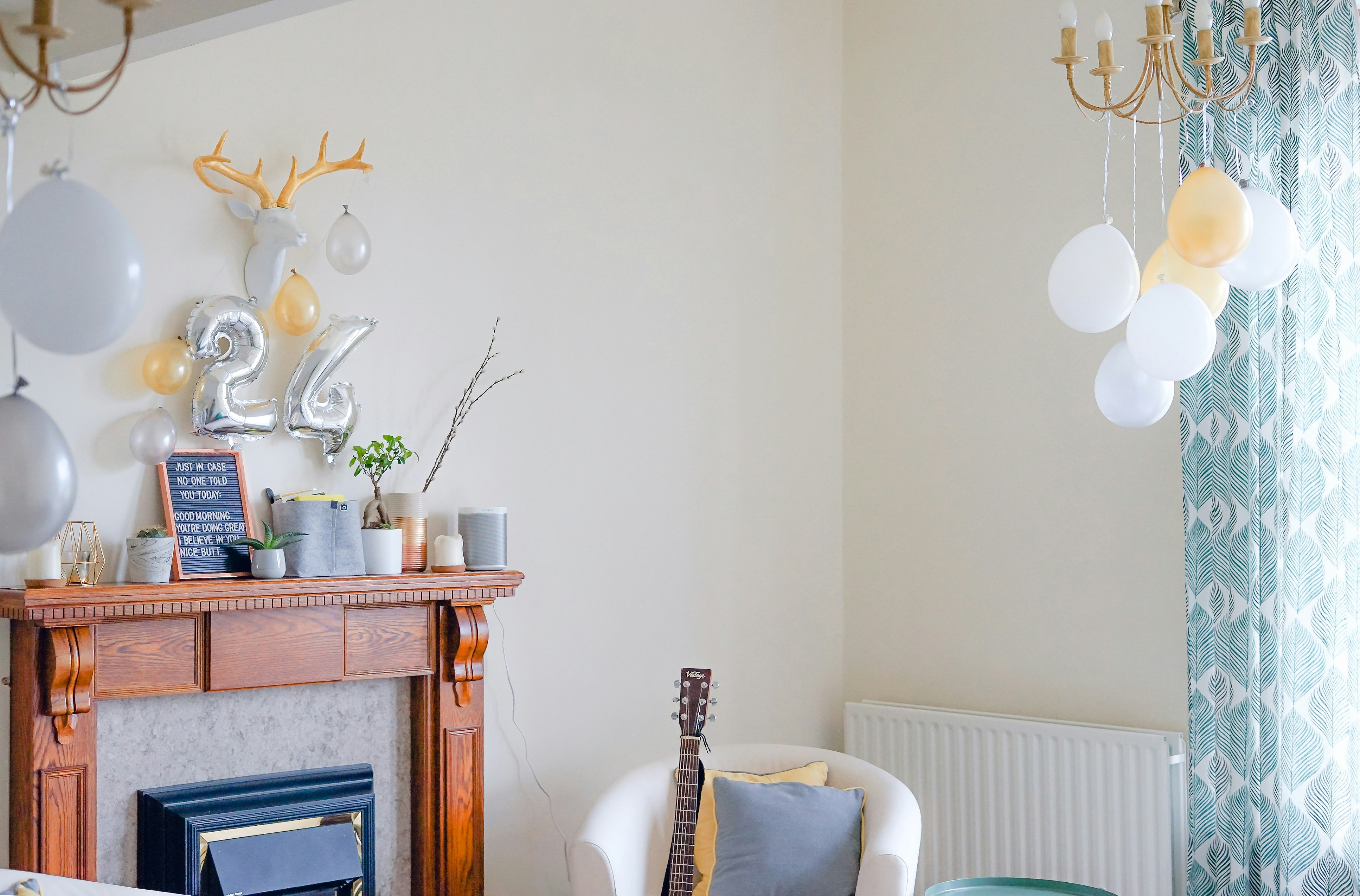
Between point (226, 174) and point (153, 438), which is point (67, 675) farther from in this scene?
point (226, 174)

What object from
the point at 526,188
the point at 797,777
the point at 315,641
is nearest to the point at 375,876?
the point at 315,641

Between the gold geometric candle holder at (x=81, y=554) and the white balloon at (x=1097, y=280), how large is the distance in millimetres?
2030

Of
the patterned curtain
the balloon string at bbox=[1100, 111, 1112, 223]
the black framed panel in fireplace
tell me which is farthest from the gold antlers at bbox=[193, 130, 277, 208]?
the patterned curtain

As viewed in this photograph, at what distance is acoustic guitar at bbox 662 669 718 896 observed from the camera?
282cm

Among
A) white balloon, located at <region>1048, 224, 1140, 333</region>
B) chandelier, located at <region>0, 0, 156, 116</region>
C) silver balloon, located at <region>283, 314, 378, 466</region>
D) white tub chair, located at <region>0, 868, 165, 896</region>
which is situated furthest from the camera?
silver balloon, located at <region>283, 314, 378, 466</region>

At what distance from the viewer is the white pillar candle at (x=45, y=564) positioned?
2.24 metres

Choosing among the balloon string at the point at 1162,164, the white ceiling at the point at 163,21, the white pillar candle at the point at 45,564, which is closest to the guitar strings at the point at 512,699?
the white pillar candle at the point at 45,564

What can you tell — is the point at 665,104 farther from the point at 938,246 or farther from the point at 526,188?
the point at 938,246

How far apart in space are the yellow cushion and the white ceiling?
82.2 inches

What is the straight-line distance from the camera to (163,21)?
5.39 ft

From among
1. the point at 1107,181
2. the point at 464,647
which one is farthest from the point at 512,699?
the point at 1107,181

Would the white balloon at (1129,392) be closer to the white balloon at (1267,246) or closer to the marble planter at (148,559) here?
the white balloon at (1267,246)

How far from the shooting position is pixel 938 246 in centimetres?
386

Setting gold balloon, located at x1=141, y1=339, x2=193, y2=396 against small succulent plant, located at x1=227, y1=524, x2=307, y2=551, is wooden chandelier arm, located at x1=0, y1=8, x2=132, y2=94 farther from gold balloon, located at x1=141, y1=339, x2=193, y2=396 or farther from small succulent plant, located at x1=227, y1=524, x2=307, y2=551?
small succulent plant, located at x1=227, y1=524, x2=307, y2=551
